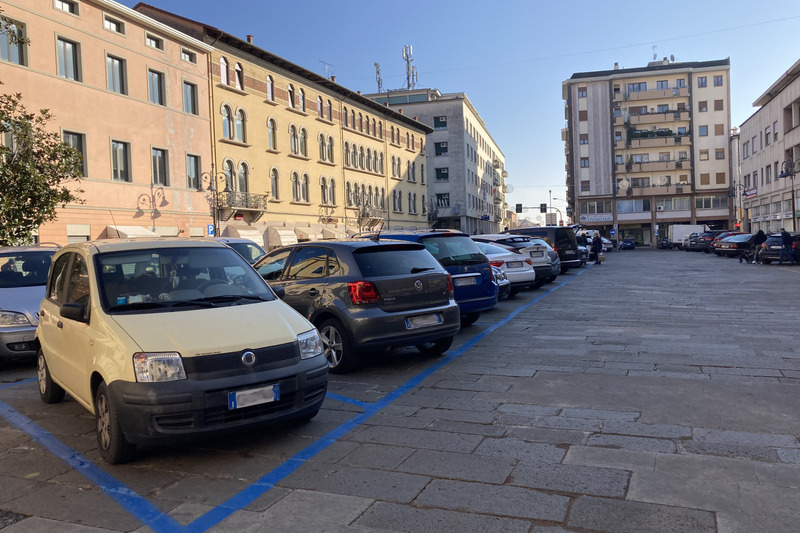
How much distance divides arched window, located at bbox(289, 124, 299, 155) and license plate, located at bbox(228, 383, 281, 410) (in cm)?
3794

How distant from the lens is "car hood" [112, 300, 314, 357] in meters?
4.56

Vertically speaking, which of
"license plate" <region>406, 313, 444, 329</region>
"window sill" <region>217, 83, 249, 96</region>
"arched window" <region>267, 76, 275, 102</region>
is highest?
"arched window" <region>267, 76, 275, 102</region>

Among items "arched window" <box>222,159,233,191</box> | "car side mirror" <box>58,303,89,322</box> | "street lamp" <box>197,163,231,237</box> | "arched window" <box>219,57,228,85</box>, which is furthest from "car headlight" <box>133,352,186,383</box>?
"arched window" <box>219,57,228,85</box>

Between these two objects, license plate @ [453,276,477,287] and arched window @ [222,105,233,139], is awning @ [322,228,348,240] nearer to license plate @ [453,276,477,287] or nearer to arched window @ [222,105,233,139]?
arched window @ [222,105,233,139]

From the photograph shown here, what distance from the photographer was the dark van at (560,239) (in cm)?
2162

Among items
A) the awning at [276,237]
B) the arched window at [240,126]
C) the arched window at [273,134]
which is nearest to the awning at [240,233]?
the awning at [276,237]

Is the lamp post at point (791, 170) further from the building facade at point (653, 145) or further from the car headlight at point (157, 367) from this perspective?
the car headlight at point (157, 367)

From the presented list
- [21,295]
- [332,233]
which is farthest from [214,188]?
[21,295]

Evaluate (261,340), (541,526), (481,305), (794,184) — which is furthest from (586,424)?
(794,184)

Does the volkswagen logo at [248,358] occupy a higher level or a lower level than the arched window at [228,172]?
lower

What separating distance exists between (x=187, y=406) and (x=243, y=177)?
34411 mm

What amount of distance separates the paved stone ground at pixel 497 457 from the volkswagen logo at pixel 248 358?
72 centimetres

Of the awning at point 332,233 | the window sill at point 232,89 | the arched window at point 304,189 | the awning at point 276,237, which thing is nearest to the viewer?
the window sill at point 232,89

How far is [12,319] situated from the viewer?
27.6 feet
